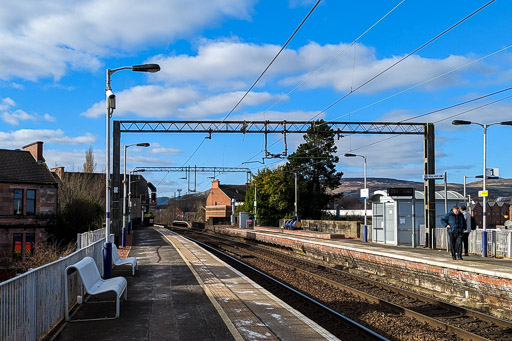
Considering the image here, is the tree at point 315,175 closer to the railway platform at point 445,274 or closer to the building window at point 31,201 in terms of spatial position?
the building window at point 31,201

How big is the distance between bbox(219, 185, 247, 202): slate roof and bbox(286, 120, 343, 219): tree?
37.6 m

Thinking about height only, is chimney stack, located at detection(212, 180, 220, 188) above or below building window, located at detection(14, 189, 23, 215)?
above

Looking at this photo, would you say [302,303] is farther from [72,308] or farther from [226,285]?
[72,308]

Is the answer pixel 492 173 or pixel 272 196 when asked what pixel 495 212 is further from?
pixel 492 173

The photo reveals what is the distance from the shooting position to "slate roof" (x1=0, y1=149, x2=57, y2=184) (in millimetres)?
39125

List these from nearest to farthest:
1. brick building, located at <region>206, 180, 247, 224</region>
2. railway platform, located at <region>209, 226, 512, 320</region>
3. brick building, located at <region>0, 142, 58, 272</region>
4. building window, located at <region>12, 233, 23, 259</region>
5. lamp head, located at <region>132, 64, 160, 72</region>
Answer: railway platform, located at <region>209, 226, 512, 320</region> < lamp head, located at <region>132, 64, 160, 72</region> < brick building, located at <region>0, 142, 58, 272</region> < building window, located at <region>12, 233, 23, 259</region> < brick building, located at <region>206, 180, 247, 224</region>

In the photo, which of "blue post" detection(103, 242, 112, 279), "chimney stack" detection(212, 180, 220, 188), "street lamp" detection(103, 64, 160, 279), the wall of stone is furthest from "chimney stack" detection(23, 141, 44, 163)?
"chimney stack" detection(212, 180, 220, 188)

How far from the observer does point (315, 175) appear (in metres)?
62.6

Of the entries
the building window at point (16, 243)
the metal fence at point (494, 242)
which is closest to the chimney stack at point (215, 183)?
the building window at point (16, 243)

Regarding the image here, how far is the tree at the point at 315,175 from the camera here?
61.7 meters

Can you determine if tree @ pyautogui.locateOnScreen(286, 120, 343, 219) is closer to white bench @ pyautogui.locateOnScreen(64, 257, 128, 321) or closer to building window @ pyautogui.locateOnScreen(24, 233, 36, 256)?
building window @ pyautogui.locateOnScreen(24, 233, 36, 256)

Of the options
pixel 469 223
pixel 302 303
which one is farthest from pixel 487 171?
pixel 302 303

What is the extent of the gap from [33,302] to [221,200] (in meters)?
95.4

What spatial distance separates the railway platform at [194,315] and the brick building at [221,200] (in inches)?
2946
